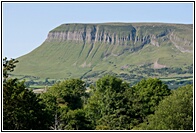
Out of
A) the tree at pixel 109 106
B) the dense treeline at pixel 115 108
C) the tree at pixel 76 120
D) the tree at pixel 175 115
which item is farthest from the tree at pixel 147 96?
the tree at pixel 175 115

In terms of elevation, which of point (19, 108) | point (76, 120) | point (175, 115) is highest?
point (19, 108)

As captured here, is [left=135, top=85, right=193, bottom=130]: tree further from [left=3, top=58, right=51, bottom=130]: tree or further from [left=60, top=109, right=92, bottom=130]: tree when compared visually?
[left=60, top=109, right=92, bottom=130]: tree

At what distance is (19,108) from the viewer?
96.3 feet

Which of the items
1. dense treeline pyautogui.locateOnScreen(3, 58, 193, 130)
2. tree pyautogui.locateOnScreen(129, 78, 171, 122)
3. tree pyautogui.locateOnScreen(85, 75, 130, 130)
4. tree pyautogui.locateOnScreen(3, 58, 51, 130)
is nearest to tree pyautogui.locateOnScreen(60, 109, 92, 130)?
dense treeline pyautogui.locateOnScreen(3, 58, 193, 130)

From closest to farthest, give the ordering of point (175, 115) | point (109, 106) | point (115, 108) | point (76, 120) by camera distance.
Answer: point (175, 115) → point (109, 106) → point (115, 108) → point (76, 120)

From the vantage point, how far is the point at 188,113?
3441cm

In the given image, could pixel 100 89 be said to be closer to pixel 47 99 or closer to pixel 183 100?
pixel 47 99

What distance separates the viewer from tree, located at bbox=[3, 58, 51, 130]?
2772 centimetres

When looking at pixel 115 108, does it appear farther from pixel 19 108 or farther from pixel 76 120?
pixel 19 108

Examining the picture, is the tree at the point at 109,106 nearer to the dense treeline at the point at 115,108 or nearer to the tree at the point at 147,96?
the dense treeline at the point at 115,108

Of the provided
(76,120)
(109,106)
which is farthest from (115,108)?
(76,120)

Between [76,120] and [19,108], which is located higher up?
[19,108]

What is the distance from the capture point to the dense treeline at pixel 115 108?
103 ft

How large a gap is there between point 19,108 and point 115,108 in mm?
24621
